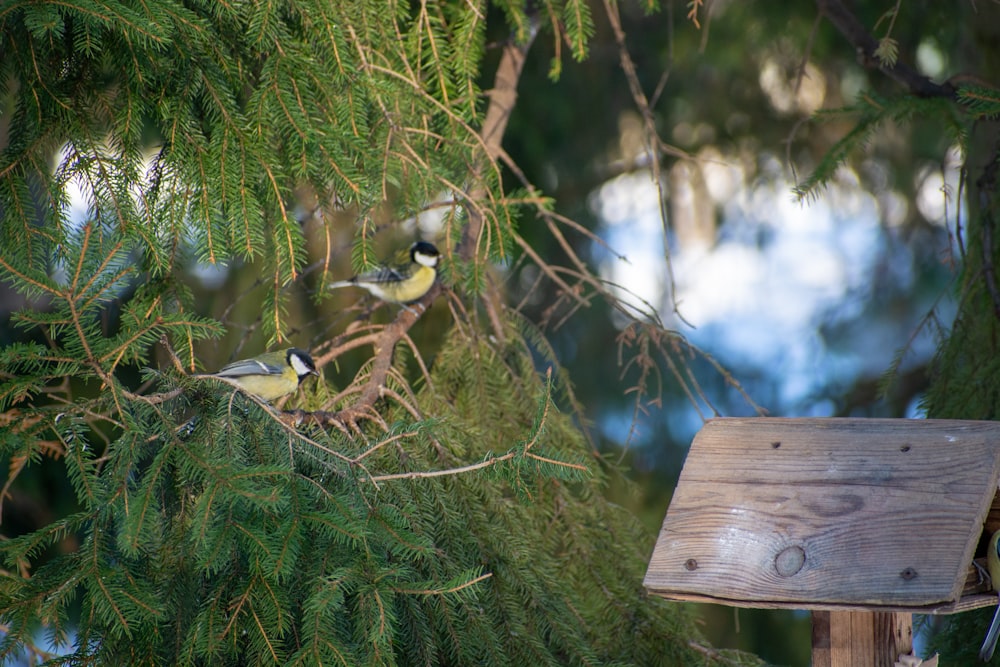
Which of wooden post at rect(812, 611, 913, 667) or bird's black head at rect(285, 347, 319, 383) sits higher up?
bird's black head at rect(285, 347, 319, 383)

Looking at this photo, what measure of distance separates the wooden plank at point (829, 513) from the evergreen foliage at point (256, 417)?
29 cm

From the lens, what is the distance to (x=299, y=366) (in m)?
2.25

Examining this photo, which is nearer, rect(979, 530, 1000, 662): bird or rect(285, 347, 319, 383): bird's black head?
rect(979, 530, 1000, 662): bird

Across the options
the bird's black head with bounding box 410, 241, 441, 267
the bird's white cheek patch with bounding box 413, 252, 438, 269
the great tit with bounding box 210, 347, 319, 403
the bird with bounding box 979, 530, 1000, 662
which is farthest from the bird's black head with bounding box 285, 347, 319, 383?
the bird with bounding box 979, 530, 1000, 662

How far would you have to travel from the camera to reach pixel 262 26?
1661mm

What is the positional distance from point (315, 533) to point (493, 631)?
0.42 meters

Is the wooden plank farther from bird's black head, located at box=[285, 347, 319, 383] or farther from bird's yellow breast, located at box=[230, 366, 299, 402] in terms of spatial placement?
bird's yellow breast, located at box=[230, 366, 299, 402]

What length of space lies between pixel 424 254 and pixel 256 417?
5.32ft

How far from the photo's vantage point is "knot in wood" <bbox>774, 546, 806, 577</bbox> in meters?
1.52

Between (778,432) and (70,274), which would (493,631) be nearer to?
(778,432)

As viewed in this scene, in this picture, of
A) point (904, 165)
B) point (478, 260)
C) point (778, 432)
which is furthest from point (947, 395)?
point (904, 165)

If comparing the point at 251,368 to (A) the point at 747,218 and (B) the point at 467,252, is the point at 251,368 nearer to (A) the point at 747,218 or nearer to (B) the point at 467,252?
(B) the point at 467,252

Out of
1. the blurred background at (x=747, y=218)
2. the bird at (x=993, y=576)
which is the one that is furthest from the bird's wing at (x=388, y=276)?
the bird at (x=993, y=576)

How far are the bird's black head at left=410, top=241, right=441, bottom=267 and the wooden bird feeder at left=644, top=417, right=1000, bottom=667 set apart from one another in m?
1.50
